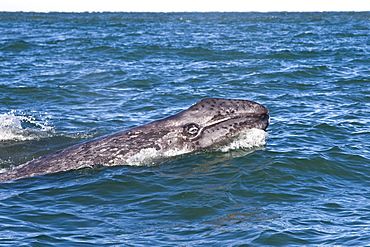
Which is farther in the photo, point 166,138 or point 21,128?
point 21,128

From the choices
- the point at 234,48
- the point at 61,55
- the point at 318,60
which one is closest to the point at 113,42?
the point at 61,55

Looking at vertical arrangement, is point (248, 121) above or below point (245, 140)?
above

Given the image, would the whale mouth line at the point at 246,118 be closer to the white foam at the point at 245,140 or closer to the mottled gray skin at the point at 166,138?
the mottled gray skin at the point at 166,138

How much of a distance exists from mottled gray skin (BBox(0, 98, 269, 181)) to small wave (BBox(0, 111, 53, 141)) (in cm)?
295

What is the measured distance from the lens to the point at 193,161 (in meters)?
11.1

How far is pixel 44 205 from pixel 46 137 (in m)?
4.85

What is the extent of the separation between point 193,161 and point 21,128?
5661 millimetres

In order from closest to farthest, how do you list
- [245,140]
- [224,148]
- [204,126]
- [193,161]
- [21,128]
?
[193,161] < [204,126] < [224,148] < [245,140] < [21,128]

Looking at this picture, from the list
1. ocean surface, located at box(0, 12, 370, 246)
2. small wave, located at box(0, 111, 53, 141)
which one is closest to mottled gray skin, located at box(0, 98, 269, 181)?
ocean surface, located at box(0, 12, 370, 246)

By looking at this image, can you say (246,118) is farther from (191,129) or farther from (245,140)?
(191,129)

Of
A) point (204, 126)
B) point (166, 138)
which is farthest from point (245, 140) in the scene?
point (166, 138)

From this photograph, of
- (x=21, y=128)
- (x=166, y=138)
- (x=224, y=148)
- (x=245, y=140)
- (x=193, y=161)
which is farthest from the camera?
(x=21, y=128)

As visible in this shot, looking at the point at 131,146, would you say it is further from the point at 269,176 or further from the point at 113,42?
the point at 113,42

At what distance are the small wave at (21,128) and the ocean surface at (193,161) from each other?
35 millimetres
